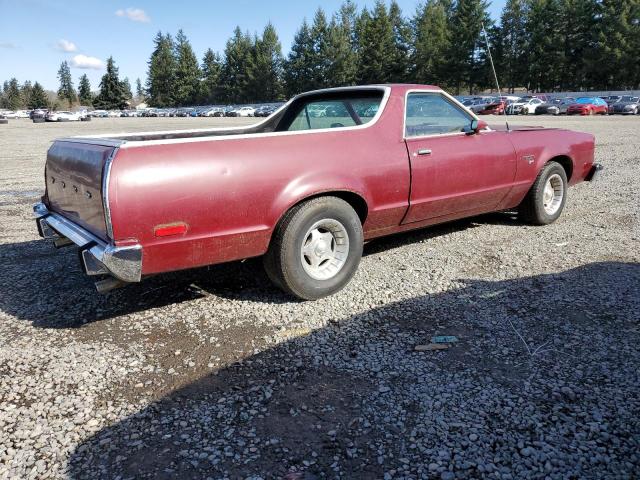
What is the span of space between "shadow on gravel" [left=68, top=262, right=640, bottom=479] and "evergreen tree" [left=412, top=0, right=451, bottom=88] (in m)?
76.3

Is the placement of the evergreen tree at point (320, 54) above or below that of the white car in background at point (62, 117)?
above

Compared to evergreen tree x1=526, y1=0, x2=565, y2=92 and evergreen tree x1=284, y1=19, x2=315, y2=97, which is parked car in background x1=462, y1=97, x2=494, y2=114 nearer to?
evergreen tree x1=526, y1=0, x2=565, y2=92

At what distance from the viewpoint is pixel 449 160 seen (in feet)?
15.2

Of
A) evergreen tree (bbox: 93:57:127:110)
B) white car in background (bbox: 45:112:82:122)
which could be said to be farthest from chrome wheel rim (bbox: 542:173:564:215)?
evergreen tree (bbox: 93:57:127:110)

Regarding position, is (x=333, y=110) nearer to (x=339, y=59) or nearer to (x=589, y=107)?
(x=589, y=107)

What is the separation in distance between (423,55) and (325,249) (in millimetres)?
78605

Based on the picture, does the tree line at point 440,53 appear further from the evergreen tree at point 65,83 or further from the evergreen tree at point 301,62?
the evergreen tree at point 65,83

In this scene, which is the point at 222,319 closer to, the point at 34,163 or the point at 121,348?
the point at 121,348

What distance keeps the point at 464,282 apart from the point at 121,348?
2.70m

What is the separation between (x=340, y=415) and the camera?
257cm

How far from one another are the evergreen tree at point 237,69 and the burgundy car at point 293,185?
9363 centimetres

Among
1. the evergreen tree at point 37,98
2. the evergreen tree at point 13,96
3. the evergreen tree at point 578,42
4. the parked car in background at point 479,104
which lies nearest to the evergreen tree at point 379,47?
the evergreen tree at point 578,42

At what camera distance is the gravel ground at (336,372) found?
2.28 meters

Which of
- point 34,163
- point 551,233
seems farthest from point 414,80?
point 551,233
